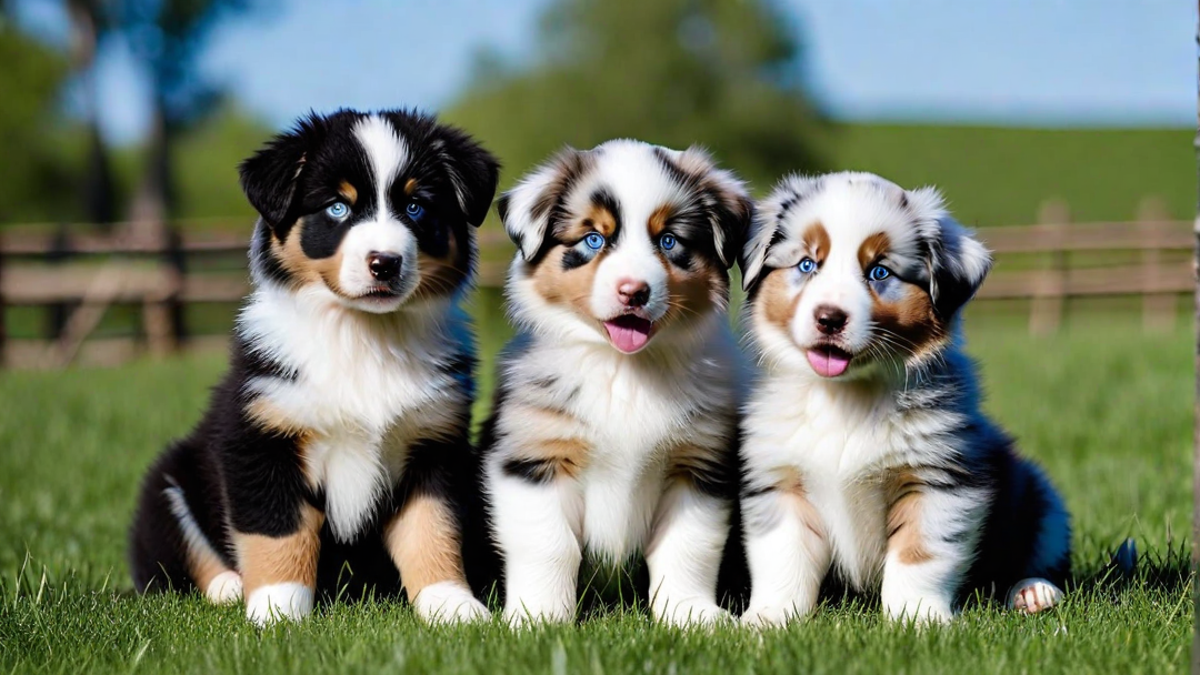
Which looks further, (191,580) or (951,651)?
(191,580)

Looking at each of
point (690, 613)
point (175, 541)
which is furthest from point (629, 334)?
point (175, 541)

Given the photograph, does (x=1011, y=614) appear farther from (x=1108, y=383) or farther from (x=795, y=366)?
(x=1108, y=383)

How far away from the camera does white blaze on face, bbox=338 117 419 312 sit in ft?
11.4

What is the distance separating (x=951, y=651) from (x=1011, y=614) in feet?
1.80

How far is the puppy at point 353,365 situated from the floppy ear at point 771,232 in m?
0.86

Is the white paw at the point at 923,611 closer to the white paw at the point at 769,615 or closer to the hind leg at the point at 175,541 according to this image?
the white paw at the point at 769,615

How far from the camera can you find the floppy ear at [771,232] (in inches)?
139

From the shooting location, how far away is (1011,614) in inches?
138

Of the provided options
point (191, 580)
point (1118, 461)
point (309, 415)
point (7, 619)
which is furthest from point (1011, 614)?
point (1118, 461)

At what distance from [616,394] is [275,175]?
1.27m

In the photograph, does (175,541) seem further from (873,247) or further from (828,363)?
(873,247)

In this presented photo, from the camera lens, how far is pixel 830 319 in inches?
130

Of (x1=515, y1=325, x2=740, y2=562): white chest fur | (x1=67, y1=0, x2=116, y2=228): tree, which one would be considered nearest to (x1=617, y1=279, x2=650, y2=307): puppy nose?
(x1=515, y1=325, x2=740, y2=562): white chest fur

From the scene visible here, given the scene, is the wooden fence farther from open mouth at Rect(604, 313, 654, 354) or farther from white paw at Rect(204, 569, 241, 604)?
open mouth at Rect(604, 313, 654, 354)
